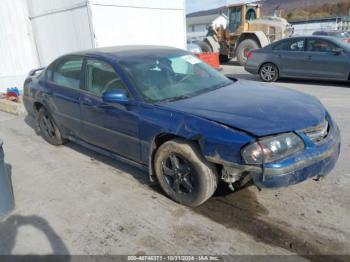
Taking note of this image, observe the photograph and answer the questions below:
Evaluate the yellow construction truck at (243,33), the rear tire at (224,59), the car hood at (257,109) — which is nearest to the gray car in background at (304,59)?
the yellow construction truck at (243,33)

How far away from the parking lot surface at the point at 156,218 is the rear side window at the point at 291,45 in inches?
237

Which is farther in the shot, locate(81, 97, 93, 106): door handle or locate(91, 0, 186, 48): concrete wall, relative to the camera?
locate(91, 0, 186, 48): concrete wall

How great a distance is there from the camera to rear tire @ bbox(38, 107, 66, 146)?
16.8 feet

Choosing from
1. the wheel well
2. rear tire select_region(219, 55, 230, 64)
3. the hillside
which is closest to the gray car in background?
rear tire select_region(219, 55, 230, 64)

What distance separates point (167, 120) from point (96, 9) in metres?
5.93

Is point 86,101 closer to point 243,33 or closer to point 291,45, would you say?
point 291,45

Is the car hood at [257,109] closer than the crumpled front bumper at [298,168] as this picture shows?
No

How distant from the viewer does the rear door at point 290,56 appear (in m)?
9.38

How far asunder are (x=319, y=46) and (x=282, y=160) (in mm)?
7668

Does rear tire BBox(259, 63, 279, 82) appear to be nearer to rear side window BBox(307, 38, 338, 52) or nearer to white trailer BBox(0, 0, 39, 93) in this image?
rear side window BBox(307, 38, 338, 52)

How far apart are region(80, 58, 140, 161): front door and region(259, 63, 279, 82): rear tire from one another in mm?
7143

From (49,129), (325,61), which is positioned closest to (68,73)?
(49,129)

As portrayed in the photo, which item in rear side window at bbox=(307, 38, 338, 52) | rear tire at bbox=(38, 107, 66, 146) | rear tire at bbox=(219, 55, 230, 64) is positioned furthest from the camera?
rear tire at bbox=(219, 55, 230, 64)

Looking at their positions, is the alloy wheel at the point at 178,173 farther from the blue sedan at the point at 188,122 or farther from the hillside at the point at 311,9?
the hillside at the point at 311,9
